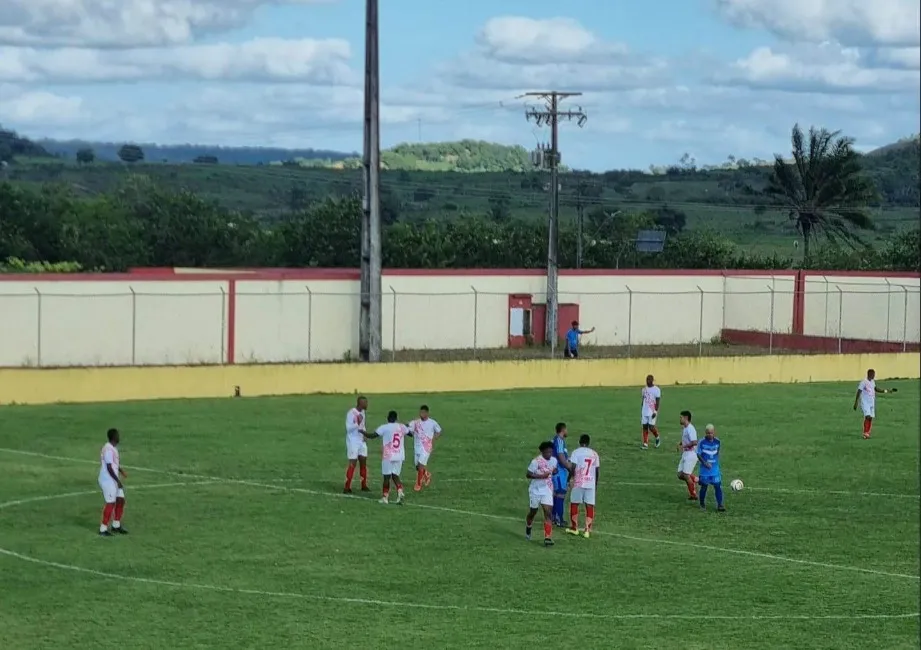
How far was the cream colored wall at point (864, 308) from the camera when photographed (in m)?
58.2

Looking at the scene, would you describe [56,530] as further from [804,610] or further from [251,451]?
[804,610]

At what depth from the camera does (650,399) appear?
3569 centimetres

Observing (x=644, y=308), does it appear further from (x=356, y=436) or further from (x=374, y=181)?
(x=356, y=436)

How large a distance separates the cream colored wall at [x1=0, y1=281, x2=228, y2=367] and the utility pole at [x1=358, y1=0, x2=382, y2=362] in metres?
4.60

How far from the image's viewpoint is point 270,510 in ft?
92.6

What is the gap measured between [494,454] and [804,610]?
45.7 feet

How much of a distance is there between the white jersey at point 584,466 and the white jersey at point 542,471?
2.53 ft

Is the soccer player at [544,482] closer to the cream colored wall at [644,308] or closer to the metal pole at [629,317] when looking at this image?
the metal pole at [629,317]

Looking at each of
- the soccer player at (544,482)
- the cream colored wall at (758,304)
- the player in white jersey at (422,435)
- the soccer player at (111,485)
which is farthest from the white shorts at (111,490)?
the cream colored wall at (758,304)

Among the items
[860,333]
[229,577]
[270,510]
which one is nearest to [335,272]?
[860,333]

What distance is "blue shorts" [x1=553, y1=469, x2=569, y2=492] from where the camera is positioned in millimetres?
26105

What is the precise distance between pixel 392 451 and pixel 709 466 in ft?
19.7

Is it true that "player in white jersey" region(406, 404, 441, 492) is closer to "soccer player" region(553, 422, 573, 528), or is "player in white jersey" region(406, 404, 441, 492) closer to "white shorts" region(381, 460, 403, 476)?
"white shorts" region(381, 460, 403, 476)

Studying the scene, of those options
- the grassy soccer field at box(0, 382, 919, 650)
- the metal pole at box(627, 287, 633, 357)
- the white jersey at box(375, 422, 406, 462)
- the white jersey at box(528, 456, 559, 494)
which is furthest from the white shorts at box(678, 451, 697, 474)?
the metal pole at box(627, 287, 633, 357)
